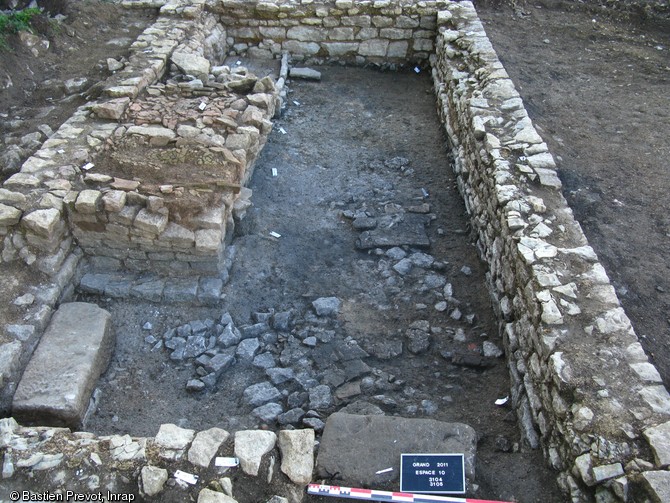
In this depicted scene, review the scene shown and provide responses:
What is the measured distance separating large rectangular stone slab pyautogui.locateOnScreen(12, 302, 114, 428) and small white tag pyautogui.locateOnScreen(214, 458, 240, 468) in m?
1.21

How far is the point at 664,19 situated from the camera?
894 centimetres

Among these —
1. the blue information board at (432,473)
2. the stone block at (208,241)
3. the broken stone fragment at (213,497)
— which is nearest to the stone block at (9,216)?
the stone block at (208,241)

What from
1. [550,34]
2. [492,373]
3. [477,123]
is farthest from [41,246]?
[550,34]

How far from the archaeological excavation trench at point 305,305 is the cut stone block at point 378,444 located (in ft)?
0.04

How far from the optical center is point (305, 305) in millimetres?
4848

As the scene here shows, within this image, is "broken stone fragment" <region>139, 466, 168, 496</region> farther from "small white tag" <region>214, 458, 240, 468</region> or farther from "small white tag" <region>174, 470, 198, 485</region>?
"small white tag" <region>214, 458, 240, 468</region>

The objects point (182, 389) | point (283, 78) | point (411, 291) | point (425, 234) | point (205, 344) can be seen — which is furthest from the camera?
point (283, 78)

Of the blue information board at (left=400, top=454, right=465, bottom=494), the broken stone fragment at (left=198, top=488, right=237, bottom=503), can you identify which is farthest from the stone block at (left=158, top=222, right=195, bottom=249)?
the blue information board at (left=400, top=454, right=465, bottom=494)

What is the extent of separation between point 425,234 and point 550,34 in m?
5.00

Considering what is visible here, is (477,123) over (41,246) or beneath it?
over

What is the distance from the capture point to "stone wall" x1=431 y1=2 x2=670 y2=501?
2936 mm

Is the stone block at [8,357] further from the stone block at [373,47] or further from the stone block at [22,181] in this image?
the stone block at [373,47]

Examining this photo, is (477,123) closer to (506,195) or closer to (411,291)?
(506,195)

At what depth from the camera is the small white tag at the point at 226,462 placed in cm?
315
